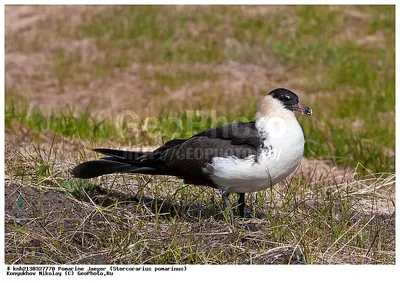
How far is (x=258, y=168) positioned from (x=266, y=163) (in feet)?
0.22

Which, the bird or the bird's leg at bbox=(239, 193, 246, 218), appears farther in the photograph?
the bird's leg at bbox=(239, 193, 246, 218)

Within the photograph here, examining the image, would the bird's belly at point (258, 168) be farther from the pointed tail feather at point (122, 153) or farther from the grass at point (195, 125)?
the pointed tail feather at point (122, 153)

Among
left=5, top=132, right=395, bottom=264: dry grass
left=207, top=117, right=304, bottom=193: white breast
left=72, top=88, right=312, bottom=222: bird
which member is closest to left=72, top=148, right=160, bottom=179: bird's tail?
left=72, top=88, right=312, bottom=222: bird

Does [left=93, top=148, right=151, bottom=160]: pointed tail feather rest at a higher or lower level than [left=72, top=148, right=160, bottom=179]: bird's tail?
higher

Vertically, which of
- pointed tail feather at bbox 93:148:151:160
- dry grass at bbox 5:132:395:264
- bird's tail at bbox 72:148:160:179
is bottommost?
dry grass at bbox 5:132:395:264

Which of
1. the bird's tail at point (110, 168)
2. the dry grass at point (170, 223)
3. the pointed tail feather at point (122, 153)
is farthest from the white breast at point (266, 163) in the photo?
the pointed tail feather at point (122, 153)

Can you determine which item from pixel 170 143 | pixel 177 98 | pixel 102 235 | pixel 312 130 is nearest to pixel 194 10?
pixel 177 98

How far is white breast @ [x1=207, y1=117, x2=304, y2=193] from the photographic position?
5.31m

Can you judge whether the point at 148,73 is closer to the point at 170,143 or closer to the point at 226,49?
the point at 226,49

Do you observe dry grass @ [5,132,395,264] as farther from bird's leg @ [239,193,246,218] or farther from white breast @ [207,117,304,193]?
white breast @ [207,117,304,193]

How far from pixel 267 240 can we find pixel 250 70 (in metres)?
6.91

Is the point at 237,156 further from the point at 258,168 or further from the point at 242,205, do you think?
the point at 242,205

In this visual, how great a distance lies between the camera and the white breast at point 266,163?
5312mm

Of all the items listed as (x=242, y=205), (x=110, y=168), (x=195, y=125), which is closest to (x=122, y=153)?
(x=110, y=168)
